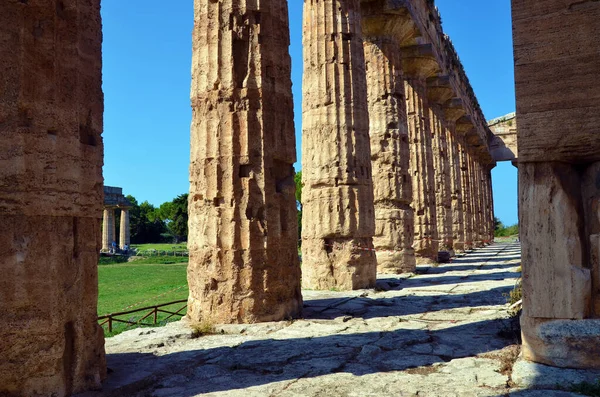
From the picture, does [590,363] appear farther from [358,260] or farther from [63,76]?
[358,260]

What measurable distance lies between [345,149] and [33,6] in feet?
23.2

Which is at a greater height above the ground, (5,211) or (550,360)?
(5,211)

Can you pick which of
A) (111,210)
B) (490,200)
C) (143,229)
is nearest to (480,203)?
(490,200)

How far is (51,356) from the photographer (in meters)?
3.70

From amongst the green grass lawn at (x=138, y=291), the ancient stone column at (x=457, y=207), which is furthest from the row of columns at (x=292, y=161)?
the ancient stone column at (x=457, y=207)

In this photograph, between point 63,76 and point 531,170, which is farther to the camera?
point 531,170

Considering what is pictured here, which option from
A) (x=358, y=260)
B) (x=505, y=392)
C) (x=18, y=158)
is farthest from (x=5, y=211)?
(x=358, y=260)

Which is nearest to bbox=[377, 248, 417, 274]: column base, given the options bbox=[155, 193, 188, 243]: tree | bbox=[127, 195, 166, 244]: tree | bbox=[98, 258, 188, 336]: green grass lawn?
→ bbox=[98, 258, 188, 336]: green grass lawn

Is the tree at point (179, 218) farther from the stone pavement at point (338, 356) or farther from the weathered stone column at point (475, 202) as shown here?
the stone pavement at point (338, 356)

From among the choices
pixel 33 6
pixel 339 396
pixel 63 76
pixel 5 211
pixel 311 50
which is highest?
pixel 311 50

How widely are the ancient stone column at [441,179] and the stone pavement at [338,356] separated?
515 inches

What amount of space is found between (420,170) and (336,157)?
25.2 ft

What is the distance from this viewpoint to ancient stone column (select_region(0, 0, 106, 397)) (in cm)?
360

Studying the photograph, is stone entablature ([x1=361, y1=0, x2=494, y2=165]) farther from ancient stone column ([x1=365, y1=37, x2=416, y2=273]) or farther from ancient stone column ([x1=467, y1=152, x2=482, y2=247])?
ancient stone column ([x1=467, y1=152, x2=482, y2=247])
